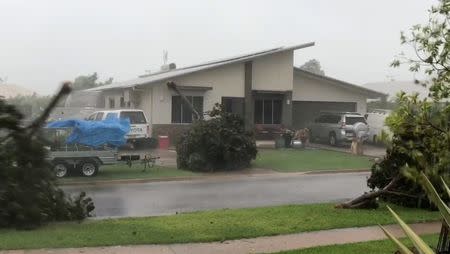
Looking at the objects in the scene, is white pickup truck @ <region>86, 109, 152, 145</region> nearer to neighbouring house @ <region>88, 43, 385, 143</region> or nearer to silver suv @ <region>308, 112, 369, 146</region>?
neighbouring house @ <region>88, 43, 385, 143</region>

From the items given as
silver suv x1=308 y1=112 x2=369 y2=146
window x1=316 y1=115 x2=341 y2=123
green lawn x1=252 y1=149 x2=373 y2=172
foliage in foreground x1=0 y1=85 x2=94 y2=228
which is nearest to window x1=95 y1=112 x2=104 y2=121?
green lawn x1=252 y1=149 x2=373 y2=172

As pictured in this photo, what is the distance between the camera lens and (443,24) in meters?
6.41

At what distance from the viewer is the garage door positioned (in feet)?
117

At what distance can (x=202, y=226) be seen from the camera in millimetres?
9125

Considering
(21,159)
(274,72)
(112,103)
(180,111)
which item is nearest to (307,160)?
(180,111)

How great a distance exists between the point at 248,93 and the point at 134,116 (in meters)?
6.91

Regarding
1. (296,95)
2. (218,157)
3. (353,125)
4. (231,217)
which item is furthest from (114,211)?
(296,95)

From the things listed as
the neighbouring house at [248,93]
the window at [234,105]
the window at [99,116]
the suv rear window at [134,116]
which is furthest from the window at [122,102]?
the suv rear window at [134,116]

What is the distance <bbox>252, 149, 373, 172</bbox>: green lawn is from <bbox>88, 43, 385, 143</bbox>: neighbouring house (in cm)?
317

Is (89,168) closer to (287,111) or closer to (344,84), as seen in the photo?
(287,111)

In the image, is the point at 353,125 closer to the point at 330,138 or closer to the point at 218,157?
the point at 330,138

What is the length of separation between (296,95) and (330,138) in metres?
3.65

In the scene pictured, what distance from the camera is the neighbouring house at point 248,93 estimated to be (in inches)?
1160

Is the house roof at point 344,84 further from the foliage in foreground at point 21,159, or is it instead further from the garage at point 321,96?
the foliage in foreground at point 21,159
